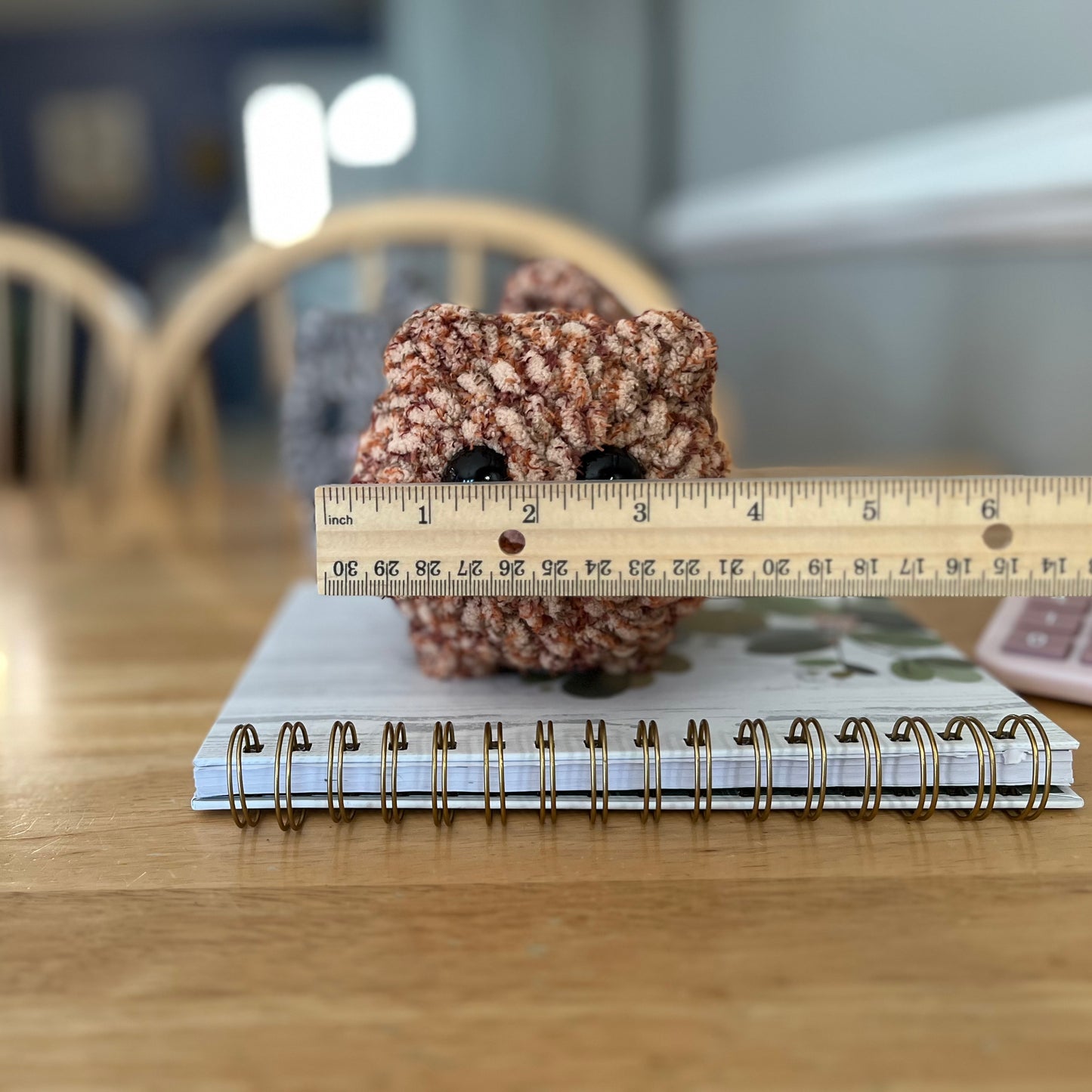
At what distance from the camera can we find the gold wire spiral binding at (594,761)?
468 mm

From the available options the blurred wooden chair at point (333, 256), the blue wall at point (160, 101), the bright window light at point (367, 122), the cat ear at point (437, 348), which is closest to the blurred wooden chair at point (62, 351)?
the blurred wooden chair at point (333, 256)

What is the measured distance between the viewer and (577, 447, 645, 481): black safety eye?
1.63 feet

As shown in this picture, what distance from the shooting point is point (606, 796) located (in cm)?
47

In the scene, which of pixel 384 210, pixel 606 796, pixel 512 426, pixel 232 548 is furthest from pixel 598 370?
pixel 384 210

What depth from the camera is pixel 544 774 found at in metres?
0.48

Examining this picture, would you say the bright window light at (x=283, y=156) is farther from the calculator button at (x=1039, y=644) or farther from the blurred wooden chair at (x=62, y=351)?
the calculator button at (x=1039, y=644)

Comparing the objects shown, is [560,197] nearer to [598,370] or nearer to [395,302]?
[395,302]

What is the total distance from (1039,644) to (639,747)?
0.95 ft

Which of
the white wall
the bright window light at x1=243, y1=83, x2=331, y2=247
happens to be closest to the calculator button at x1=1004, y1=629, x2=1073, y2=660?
the white wall

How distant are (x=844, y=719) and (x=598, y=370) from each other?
22 centimetres

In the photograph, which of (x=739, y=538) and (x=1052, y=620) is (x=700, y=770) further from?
(x=1052, y=620)

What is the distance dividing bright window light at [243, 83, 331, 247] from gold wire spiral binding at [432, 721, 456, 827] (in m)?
6.82

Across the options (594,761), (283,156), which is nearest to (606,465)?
(594,761)

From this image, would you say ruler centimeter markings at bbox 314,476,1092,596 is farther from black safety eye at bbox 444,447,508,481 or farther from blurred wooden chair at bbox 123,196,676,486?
blurred wooden chair at bbox 123,196,676,486
